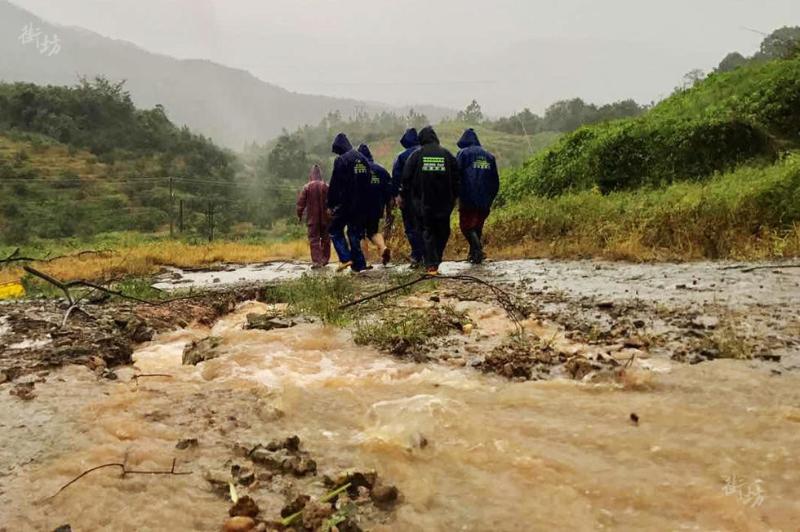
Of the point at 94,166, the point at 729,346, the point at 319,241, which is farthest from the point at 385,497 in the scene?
the point at 94,166

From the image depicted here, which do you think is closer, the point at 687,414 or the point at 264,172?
the point at 687,414

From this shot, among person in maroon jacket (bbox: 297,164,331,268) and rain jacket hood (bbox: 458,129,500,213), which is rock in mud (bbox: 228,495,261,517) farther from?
person in maroon jacket (bbox: 297,164,331,268)

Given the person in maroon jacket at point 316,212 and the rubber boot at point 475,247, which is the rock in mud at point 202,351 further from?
the person in maroon jacket at point 316,212

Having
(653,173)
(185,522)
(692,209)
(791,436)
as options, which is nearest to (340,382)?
(185,522)

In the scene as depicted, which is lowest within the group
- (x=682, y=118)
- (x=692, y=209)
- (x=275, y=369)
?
(x=275, y=369)

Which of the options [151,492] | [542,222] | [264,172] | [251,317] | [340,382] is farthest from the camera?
[264,172]

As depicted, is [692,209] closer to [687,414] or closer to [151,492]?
[687,414]

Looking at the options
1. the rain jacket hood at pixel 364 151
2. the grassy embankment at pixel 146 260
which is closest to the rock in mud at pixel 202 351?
the rain jacket hood at pixel 364 151

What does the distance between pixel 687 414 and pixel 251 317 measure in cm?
338

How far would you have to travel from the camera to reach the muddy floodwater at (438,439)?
1999 millimetres

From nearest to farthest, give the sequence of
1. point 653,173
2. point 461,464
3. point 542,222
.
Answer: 1. point 461,464
2. point 542,222
3. point 653,173

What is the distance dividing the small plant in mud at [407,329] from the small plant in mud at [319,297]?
321 millimetres

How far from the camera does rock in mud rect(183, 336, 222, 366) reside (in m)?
3.95

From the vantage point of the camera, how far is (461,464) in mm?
2354
